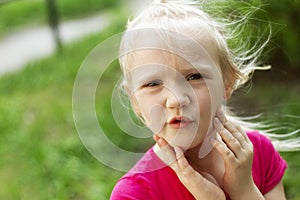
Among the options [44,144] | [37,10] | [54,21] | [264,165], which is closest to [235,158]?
[264,165]

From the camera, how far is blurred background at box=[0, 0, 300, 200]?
286 cm

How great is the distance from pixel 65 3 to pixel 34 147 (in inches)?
97.0

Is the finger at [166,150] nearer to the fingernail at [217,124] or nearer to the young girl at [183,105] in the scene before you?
the young girl at [183,105]

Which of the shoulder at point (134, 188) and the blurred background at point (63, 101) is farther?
the blurred background at point (63, 101)

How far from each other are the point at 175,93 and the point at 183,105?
0.09 feet

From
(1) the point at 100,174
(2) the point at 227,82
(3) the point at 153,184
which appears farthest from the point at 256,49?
(1) the point at 100,174

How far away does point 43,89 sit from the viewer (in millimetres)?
4047

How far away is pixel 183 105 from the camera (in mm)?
1180

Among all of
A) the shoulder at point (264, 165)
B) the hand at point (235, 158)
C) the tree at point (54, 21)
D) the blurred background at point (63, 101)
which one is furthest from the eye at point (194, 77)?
the tree at point (54, 21)

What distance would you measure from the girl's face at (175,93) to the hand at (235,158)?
45mm

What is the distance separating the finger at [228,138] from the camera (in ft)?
4.25

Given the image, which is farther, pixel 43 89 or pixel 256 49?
pixel 43 89

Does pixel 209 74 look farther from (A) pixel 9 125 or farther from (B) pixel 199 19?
(A) pixel 9 125

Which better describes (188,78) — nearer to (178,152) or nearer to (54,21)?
(178,152)
